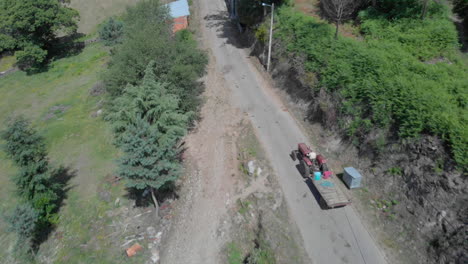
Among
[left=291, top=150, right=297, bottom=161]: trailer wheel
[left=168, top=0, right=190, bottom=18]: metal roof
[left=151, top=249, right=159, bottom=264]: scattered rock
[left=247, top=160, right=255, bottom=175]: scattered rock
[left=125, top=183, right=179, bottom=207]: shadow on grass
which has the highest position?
[left=168, top=0, right=190, bottom=18]: metal roof

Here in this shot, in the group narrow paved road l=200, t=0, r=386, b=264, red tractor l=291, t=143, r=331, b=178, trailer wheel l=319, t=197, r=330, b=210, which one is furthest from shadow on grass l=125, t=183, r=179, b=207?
trailer wheel l=319, t=197, r=330, b=210

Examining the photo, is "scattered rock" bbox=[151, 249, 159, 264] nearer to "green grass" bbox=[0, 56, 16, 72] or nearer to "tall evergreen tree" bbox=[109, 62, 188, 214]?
"tall evergreen tree" bbox=[109, 62, 188, 214]

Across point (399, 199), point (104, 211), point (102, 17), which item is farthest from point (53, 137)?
point (102, 17)

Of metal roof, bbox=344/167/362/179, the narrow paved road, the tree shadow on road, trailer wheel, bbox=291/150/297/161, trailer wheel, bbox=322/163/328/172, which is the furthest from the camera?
the tree shadow on road

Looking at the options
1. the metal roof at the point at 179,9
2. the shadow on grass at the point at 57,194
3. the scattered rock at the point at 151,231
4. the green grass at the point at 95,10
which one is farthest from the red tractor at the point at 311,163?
the green grass at the point at 95,10

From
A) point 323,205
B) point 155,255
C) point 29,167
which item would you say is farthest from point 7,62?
point 323,205

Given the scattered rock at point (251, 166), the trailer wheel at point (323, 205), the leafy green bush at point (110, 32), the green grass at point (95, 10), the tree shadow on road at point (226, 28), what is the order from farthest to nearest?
1. the green grass at point (95, 10)
2. the leafy green bush at point (110, 32)
3. the tree shadow on road at point (226, 28)
4. the scattered rock at point (251, 166)
5. the trailer wheel at point (323, 205)

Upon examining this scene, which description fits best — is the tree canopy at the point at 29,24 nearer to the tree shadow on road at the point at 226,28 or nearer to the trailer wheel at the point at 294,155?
the tree shadow on road at the point at 226,28
